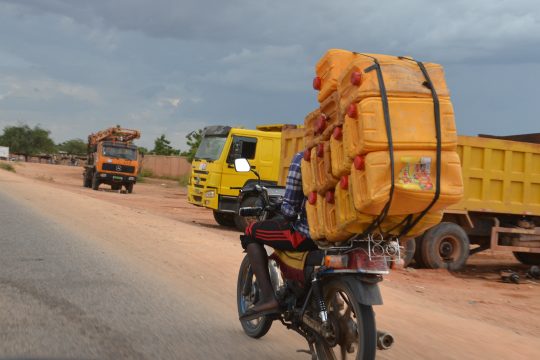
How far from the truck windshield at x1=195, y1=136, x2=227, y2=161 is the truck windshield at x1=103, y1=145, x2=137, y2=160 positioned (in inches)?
745

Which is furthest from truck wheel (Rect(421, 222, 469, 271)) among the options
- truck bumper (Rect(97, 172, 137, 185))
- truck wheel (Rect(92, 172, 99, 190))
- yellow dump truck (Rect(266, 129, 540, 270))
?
truck wheel (Rect(92, 172, 99, 190))

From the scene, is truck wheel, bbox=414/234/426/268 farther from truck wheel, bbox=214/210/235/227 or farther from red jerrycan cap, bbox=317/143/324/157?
red jerrycan cap, bbox=317/143/324/157

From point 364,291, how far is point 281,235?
103 centimetres

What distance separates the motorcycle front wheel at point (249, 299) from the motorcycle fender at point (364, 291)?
1364 millimetres

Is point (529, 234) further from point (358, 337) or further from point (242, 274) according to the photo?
point (358, 337)

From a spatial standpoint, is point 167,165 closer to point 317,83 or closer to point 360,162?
point 317,83

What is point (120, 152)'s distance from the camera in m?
35.4

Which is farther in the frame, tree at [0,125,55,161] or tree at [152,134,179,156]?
tree at [0,125,55,161]

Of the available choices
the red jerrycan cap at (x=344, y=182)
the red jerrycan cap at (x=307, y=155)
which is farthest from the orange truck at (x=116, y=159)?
the red jerrycan cap at (x=344, y=182)

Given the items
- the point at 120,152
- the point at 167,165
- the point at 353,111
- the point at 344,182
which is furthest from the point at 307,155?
the point at 167,165

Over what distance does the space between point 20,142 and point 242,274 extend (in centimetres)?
12188

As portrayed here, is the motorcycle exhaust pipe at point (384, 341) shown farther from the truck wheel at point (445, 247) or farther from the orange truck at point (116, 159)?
the orange truck at point (116, 159)

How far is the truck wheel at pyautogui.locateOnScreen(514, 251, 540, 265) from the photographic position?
13.9m

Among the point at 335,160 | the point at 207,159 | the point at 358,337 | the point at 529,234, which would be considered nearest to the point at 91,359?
the point at 358,337
